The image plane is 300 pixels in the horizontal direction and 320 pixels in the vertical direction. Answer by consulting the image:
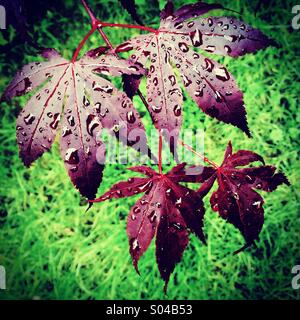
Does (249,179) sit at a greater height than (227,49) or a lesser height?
lesser

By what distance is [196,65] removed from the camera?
692 mm

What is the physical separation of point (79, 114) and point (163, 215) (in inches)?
12.4

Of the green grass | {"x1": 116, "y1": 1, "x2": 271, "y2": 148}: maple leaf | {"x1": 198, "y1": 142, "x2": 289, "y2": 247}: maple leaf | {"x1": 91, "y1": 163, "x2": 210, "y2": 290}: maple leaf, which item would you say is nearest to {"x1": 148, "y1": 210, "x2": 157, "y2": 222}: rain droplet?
{"x1": 91, "y1": 163, "x2": 210, "y2": 290}: maple leaf

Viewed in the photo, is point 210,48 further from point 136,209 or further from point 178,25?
point 136,209

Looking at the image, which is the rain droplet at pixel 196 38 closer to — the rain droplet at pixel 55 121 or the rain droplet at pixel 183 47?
the rain droplet at pixel 183 47

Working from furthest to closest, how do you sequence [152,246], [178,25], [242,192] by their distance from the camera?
[152,246] → [242,192] → [178,25]

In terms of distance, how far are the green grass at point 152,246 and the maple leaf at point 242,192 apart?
2.32 feet

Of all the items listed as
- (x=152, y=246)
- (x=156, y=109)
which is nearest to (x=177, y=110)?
(x=156, y=109)

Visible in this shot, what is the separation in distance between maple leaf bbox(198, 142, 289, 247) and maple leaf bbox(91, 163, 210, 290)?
8 cm

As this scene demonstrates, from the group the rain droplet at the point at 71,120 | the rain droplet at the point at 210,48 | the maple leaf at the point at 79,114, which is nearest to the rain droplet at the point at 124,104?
the maple leaf at the point at 79,114

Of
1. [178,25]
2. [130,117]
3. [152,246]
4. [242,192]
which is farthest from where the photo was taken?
[152,246]

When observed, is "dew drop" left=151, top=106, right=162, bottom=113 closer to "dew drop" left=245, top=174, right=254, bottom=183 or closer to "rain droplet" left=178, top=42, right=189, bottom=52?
"rain droplet" left=178, top=42, right=189, bottom=52

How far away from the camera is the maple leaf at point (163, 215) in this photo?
30.4 inches
